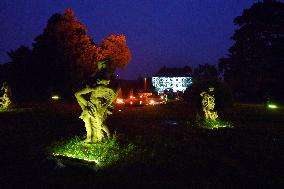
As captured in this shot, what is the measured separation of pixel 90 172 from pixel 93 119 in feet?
6.93

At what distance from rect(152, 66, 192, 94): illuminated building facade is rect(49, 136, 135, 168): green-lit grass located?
8599cm

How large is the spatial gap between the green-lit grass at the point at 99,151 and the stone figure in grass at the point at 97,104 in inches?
12.9

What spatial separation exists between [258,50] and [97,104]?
36.3m

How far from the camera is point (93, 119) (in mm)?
10594

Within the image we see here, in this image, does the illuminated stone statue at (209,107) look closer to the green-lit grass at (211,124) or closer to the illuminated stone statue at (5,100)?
the green-lit grass at (211,124)

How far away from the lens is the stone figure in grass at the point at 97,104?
34.6 ft

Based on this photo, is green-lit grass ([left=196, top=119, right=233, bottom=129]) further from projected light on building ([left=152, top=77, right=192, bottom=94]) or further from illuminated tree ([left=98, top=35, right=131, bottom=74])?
projected light on building ([left=152, top=77, right=192, bottom=94])

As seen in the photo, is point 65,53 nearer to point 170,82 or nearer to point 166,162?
point 166,162

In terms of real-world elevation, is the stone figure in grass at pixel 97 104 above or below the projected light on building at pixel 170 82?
below

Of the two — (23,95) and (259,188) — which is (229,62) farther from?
(259,188)

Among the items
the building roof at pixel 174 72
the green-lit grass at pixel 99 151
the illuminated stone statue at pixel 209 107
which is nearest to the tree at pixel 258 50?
the illuminated stone statue at pixel 209 107

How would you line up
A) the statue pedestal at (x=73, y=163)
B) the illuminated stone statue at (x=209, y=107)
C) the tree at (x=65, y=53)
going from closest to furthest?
the statue pedestal at (x=73, y=163) → the illuminated stone statue at (x=209, y=107) → the tree at (x=65, y=53)

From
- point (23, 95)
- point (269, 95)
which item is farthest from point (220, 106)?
point (23, 95)

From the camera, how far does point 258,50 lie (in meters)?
43.2
